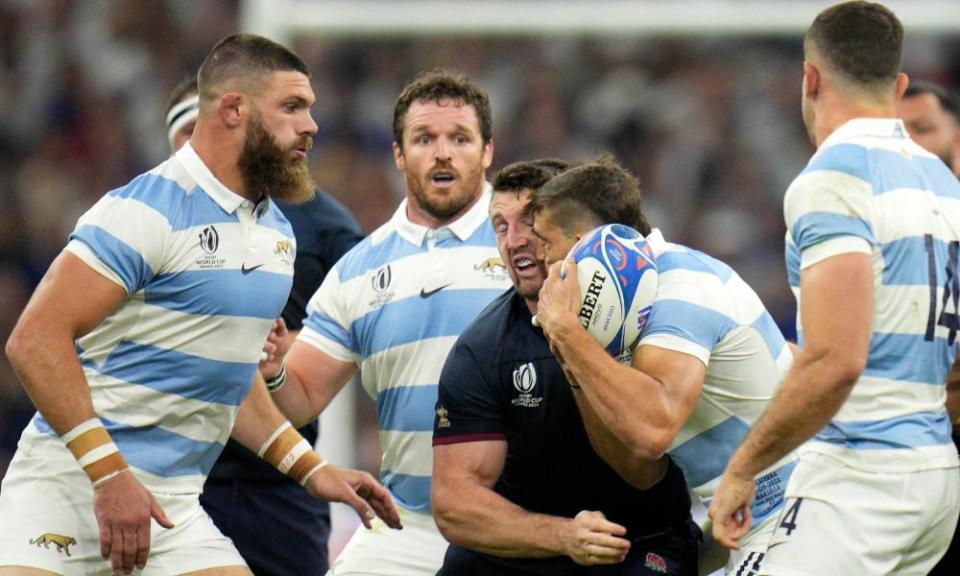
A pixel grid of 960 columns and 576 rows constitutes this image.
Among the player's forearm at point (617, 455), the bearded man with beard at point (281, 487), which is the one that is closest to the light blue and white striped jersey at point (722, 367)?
the player's forearm at point (617, 455)

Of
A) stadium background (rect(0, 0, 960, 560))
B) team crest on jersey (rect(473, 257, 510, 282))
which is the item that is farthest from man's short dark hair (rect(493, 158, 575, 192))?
stadium background (rect(0, 0, 960, 560))

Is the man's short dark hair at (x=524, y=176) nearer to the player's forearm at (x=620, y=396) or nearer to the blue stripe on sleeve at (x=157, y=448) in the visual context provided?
the player's forearm at (x=620, y=396)

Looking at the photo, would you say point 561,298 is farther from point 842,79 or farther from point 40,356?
point 40,356

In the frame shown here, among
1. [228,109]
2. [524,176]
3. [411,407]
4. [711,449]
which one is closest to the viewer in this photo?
[711,449]

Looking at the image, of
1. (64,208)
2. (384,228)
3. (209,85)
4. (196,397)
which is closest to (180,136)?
(384,228)

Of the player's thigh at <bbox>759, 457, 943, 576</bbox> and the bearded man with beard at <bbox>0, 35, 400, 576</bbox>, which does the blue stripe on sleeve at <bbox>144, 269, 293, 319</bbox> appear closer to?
the bearded man with beard at <bbox>0, 35, 400, 576</bbox>

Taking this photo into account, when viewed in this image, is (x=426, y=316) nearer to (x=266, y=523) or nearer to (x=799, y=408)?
Answer: (x=266, y=523)

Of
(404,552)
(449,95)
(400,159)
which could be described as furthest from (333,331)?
(449,95)

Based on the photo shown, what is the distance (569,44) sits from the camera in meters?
12.3

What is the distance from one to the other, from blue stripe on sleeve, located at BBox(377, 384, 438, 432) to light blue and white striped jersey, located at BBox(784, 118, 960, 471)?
1779 mm

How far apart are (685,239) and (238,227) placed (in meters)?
6.62

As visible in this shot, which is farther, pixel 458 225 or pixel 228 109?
pixel 458 225

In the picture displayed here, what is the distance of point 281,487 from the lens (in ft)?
21.4

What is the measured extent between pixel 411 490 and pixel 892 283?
2243 mm
